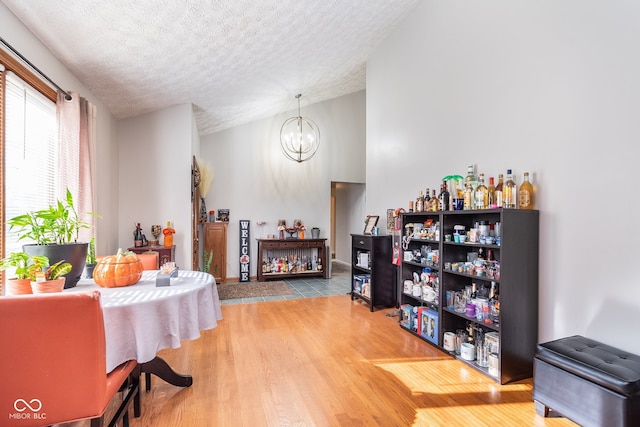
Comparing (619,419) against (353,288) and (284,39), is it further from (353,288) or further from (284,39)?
(284,39)

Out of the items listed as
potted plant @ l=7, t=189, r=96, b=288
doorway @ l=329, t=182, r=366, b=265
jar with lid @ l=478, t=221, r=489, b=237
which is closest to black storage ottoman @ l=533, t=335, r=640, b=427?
jar with lid @ l=478, t=221, r=489, b=237

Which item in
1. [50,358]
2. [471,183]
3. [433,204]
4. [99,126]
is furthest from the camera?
[99,126]

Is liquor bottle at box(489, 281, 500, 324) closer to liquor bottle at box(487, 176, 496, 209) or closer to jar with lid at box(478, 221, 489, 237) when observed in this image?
jar with lid at box(478, 221, 489, 237)

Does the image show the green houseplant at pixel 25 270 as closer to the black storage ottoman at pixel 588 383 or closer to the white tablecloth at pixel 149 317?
the white tablecloth at pixel 149 317

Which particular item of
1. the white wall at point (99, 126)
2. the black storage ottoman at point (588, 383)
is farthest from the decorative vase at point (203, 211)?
the black storage ottoman at point (588, 383)

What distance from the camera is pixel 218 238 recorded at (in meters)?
5.91

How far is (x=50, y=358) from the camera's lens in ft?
3.97

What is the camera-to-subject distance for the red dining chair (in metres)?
1.17

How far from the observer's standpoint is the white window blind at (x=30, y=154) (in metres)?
2.23

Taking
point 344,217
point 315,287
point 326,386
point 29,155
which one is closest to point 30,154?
point 29,155

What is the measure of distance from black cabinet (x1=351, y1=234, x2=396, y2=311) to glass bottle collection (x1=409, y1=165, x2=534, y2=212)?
0.89 metres

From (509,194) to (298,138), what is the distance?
4.76 metres

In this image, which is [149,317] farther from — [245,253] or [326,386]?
[245,253]

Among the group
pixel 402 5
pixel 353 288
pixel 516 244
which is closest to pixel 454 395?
pixel 516 244
